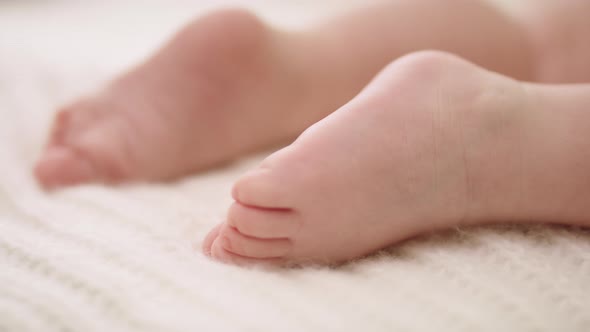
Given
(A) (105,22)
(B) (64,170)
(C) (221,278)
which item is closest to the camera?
(C) (221,278)

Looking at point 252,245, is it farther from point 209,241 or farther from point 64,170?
point 64,170

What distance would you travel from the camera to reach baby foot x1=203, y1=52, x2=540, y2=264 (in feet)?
1.19

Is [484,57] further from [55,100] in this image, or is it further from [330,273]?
[55,100]

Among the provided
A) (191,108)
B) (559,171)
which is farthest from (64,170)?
(559,171)

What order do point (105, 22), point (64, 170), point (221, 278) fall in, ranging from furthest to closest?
point (105, 22) → point (64, 170) → point (221, 278)

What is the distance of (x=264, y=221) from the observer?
14.0 inches

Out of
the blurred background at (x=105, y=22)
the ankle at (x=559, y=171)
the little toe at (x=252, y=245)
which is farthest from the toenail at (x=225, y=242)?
the blurred background at (x=105, y=22)

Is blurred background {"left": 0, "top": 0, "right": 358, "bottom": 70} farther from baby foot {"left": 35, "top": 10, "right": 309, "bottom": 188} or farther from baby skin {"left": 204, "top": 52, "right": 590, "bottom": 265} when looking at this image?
baby skin {"left": 204, "top": 52, "right": 590, "bottom": 265}

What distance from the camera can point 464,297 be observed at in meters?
0.33

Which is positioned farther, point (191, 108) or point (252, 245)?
point (191, 108)

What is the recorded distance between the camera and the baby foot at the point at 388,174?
1.19 feet

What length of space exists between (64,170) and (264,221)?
263 millimetres

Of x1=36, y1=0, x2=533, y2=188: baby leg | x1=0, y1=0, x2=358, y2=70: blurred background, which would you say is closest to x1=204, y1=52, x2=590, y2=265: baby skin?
x1=36, y1=0, x2=533, y2=188: baby leg

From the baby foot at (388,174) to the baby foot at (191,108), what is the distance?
0.53ft
